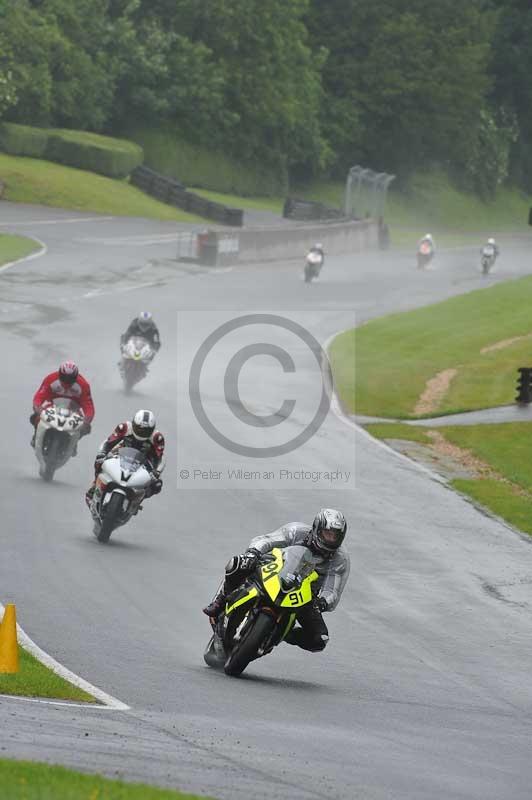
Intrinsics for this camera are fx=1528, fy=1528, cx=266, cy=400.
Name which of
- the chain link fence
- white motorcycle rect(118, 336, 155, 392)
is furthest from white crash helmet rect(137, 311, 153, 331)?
Answer: the chain link fence

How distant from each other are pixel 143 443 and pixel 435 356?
89.9ft

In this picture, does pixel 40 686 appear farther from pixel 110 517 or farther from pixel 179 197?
pixel 179 197

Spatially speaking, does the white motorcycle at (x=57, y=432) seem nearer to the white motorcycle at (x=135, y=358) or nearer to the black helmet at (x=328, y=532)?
the white motorcycle at (x=135, y=358)

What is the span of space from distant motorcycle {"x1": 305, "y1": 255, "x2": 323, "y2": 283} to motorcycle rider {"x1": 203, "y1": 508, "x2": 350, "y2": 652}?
4524 cm

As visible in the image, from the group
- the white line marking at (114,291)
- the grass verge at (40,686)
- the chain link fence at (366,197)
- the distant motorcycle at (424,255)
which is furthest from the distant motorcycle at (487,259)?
the grass verge at (40,686)

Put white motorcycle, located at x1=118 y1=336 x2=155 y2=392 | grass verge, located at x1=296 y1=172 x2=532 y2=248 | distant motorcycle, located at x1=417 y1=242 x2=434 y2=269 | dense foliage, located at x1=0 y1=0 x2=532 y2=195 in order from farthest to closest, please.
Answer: grass verge, located at x1=296 y1=172 x2=532 y2=248 → dense foliage, located at x1=0 y1=0 x2=532 y2=195 → distant motorcycle, located at x1=417 y1=242 x2=434 y2=269 → white motorcycle, located at x1=118 y1=336 x2=155 y2=392

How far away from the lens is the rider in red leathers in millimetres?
22406

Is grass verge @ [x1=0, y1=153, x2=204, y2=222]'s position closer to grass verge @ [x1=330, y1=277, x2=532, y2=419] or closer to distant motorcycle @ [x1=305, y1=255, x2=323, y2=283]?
distant motorcycle @ [x1=305, y1=255, x2=323, y2=283]

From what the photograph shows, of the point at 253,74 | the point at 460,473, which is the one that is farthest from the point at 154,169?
the point at 460,473

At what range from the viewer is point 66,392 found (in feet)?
74.2

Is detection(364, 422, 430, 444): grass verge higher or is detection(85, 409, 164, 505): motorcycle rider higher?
detection(85, 409, 164, 505): motorcycle rider

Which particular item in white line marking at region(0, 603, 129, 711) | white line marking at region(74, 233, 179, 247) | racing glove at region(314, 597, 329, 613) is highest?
racing glove at region(314, 597, 329, 613)

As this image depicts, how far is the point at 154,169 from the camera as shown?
87000mm

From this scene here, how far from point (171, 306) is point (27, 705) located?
3584 cm
